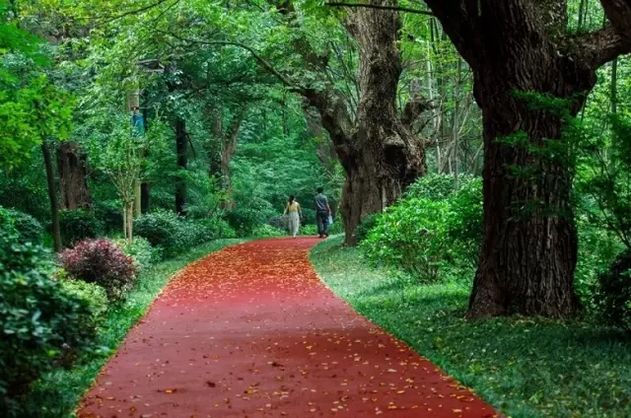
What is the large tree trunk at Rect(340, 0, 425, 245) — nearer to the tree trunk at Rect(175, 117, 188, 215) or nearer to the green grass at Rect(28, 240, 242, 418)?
the green grass at Rect(28, 240, 242, 418)

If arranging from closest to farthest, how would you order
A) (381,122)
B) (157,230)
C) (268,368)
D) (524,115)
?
(268,368) → (524,115) → (381,122) → (157,230)

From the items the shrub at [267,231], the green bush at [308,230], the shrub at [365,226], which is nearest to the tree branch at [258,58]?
the shrub at [365,226]

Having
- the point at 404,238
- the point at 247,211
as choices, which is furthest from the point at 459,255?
the point at 247,211

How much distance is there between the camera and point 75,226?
24.0m

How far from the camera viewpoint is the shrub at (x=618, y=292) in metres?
8.04

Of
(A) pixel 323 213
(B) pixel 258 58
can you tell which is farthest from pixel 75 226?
(A) pixel 323 213

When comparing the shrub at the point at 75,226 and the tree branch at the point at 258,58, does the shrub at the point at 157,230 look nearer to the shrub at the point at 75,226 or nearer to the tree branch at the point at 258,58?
the shrub at the point at 75,226

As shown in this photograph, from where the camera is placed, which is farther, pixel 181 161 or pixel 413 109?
pixel 181 161

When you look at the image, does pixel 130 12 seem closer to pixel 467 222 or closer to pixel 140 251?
pixel 140 251

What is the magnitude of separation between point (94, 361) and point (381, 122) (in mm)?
14571

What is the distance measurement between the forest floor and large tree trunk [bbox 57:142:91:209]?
45.3 ft

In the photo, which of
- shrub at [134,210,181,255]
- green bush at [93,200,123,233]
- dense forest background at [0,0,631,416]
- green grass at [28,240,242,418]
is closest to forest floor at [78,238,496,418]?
green grass at [28,240,242,418]

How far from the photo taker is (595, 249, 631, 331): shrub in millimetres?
8039

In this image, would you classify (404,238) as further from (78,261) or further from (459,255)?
(78,261)
